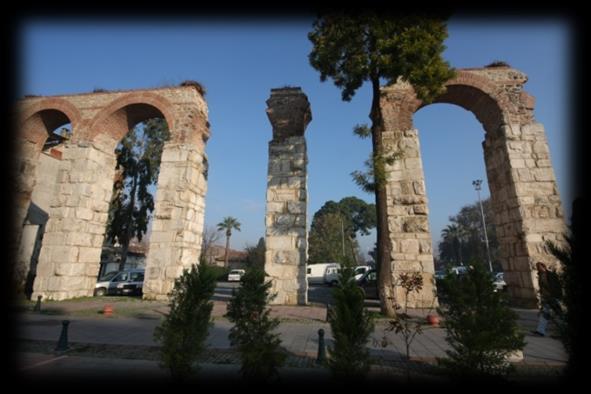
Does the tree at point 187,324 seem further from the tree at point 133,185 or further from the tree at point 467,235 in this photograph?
the tree at point 467,235

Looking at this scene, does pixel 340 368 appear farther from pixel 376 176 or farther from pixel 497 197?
pixel 497 197

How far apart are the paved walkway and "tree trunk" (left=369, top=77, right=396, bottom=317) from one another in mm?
922

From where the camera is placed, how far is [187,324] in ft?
12.7

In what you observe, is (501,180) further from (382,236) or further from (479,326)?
(479,326)

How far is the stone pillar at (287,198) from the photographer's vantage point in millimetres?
11461

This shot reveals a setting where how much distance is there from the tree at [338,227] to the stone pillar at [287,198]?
2234cm

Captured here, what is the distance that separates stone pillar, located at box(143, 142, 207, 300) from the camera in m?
12.1

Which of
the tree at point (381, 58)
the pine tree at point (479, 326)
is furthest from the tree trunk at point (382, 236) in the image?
the pine tree at point (479, 326)

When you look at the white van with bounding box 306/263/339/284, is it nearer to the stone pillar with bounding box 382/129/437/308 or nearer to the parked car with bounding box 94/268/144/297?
the parked car with bounding box 94/268/144/297

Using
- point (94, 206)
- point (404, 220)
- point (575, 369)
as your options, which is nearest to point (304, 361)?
point (575, 369)

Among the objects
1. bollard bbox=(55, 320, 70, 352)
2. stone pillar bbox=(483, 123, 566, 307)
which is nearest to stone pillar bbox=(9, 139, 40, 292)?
bollard bbox=(55, 320, 70, 352)

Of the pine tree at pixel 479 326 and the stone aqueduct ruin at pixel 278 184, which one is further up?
the stone aqueduct ruin at pixel 278 184

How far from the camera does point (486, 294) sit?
12.8 feet

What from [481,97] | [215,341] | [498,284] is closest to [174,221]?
Answer: [215,341]
